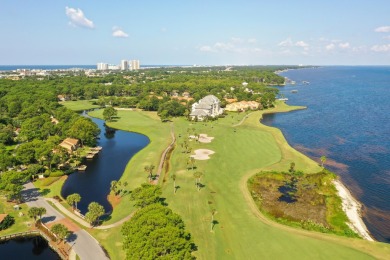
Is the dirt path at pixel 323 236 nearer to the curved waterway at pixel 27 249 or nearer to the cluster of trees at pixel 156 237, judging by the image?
the cluster of trees at pixel 156 237

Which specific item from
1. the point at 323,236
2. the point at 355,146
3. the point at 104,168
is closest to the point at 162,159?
the point at 104,168

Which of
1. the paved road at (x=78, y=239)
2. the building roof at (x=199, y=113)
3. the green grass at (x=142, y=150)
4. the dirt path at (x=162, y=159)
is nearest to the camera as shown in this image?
the paved road at (x=78, y=239)

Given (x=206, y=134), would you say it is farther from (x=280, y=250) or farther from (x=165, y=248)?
(x=165, y=248)

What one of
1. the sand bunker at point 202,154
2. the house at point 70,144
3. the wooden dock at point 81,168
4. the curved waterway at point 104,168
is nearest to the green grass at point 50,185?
the curved waterway at point 104,168

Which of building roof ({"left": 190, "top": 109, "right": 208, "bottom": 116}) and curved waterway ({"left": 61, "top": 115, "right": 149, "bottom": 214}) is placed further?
building roof ({"left": 190, "top": 109, "right": 208, "bottom": 116})

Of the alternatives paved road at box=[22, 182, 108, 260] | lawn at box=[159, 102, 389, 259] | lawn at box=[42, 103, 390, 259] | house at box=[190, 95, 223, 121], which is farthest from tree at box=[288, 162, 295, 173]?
house at box=[190, 95, 223, 121]

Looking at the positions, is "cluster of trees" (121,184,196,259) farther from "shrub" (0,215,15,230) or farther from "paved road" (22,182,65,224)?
"shrub" (0,215,15,230)
